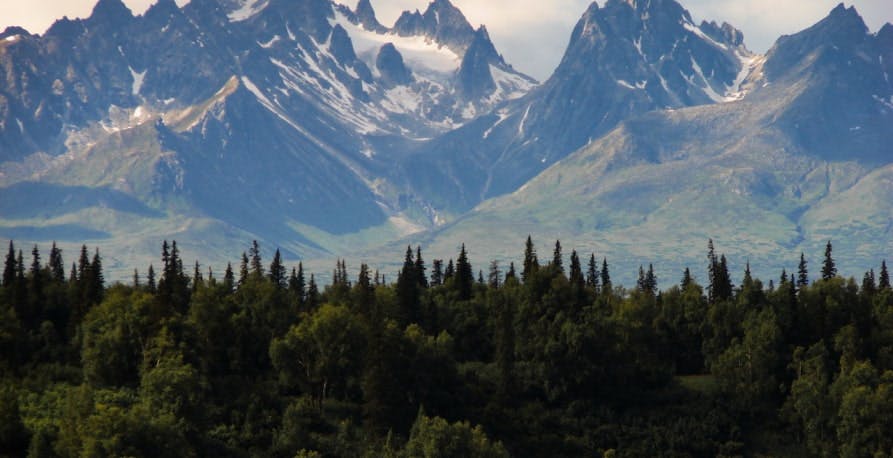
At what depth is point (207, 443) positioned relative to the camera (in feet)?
498

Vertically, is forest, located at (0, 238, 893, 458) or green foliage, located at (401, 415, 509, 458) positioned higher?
forest, located at (0, 238, 893, 458)

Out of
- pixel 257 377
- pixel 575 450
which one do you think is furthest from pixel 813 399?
pixel 257 377

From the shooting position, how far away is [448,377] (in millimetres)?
175125

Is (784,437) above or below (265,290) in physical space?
below

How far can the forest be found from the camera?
512ft

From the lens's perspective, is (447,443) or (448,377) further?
(448,377)

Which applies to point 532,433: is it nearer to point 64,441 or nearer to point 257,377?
point 257,377

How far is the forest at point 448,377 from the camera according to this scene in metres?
156

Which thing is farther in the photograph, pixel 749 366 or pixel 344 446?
pixel 749 366

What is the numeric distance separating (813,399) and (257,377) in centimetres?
7114

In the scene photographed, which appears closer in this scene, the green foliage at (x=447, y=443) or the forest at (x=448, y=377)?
the green foliage at (x=447, y=443)

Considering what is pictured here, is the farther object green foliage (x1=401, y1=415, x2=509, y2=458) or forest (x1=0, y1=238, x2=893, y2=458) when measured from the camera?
forest (x1=0, y1=238, x2=893, y2=458)

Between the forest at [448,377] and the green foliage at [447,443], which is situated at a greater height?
the forest at [448,377]

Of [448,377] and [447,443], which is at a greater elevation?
[448,377]
